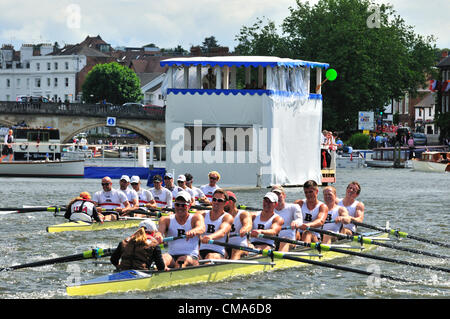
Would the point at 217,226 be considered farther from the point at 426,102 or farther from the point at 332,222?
the point at 426,102

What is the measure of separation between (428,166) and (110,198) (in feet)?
120

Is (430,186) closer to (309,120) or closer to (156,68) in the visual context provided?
(309,120)

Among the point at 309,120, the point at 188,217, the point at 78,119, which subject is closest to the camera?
the point at 188,217

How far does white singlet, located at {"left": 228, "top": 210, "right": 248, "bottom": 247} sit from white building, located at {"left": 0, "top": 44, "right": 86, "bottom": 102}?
12314 cm

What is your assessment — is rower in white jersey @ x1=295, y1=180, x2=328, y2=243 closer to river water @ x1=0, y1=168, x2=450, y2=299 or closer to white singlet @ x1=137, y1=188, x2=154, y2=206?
river water @ x1=0, y1=168, x2=450, y2=299

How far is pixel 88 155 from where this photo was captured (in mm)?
69938

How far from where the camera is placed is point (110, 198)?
23.7m

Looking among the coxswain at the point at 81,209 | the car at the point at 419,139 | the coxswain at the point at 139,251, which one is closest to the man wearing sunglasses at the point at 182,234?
the coxswain at the point at 139,251

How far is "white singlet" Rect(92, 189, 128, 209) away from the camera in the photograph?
23641mm

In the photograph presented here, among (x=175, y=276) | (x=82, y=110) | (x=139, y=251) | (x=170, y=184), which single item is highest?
(x=82, y=110)

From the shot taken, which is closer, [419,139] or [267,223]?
[267,223]

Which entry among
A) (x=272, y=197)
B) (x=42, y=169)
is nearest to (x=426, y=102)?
(x=42, y=169)

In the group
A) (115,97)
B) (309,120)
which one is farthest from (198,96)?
(115,97)
